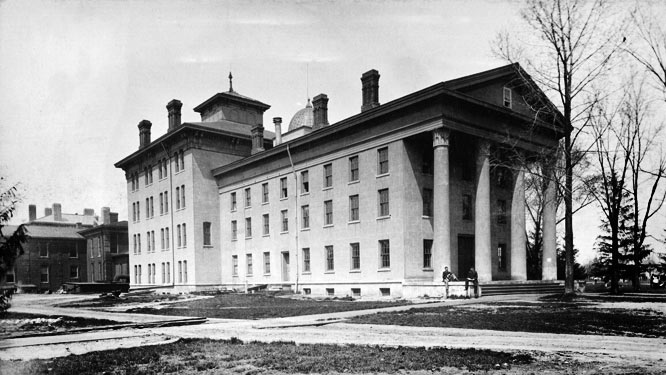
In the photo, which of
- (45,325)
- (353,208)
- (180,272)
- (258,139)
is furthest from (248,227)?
(45,325)

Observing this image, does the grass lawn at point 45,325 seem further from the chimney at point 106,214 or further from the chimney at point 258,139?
the chimney at point 106,214

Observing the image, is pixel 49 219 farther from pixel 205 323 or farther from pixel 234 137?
pixel 205 323

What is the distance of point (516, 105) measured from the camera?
3378cm

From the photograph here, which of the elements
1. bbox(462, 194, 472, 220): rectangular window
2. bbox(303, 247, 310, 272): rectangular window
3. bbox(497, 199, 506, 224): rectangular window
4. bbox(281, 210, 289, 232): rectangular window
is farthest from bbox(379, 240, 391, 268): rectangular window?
bbox(281, 210, 289, 232): rectangular window

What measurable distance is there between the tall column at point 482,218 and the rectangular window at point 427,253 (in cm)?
259

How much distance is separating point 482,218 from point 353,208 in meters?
8.12

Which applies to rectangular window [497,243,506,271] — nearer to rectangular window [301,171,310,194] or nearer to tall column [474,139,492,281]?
tall column [474,139,492,281]

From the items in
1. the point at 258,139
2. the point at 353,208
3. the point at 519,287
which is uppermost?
the point at 258,139

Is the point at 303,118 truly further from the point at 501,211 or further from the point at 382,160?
the point at 501,211

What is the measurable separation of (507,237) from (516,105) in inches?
342

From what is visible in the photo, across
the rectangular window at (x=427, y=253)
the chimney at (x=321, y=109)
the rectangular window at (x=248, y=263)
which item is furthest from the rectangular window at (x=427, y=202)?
the rectangular window at (x=248, y=263)

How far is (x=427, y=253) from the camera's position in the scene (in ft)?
102

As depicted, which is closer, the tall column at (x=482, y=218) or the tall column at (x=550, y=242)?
the tall column at (x=482, y=218)

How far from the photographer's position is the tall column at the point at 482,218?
95.6 ft
